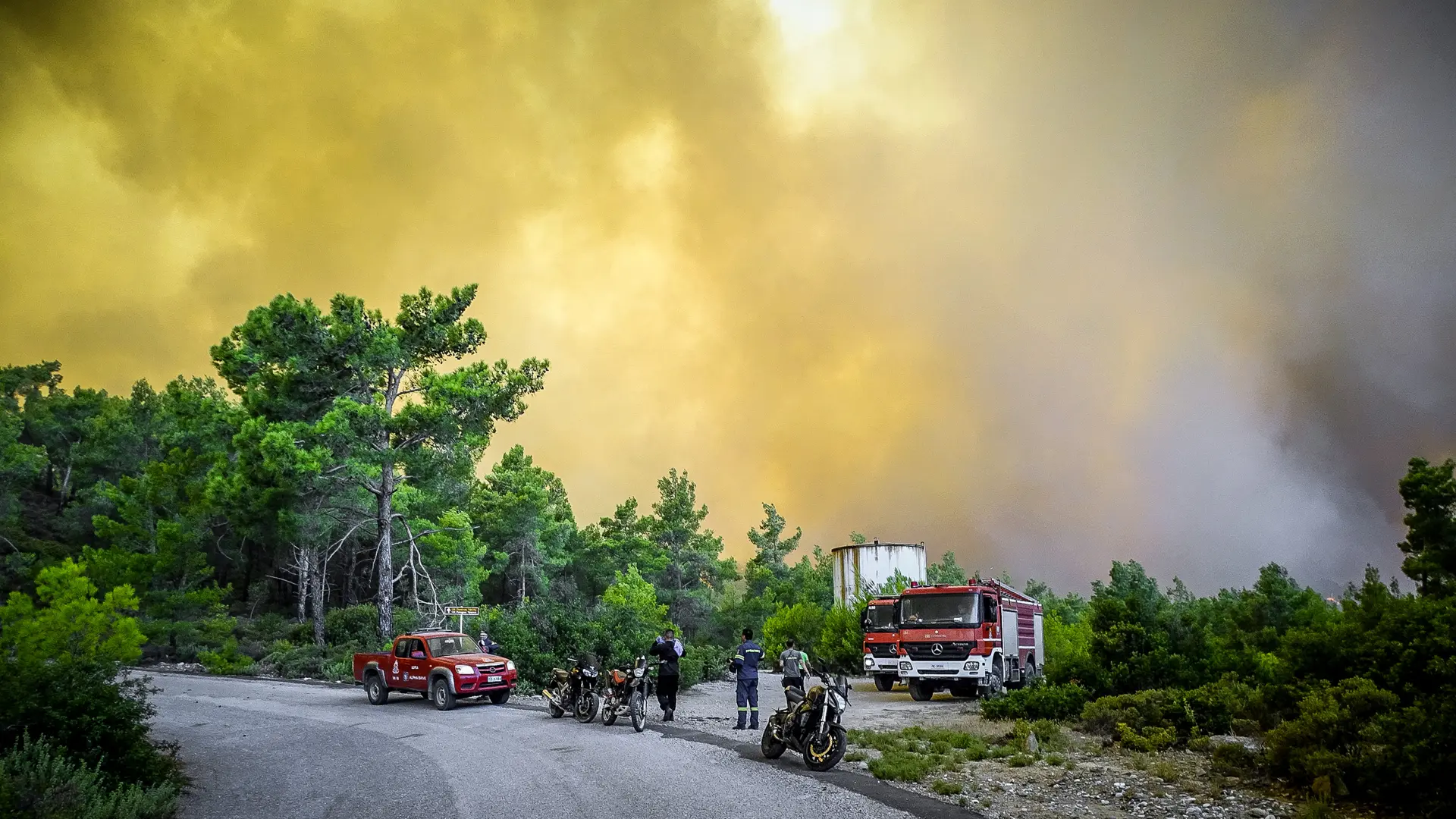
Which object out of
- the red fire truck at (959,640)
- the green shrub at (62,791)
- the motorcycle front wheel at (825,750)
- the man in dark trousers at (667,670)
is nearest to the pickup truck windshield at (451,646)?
the man in dark trousers at (667,670)

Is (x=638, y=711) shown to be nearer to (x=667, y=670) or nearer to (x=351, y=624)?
(x=667, y=670)

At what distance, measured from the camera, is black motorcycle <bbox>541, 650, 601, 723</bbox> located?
17547 mm

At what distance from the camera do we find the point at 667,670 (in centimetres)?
1777

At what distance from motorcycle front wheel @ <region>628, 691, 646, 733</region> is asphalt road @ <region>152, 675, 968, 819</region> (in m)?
0.23

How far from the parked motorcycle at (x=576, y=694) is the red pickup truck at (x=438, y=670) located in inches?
94.9

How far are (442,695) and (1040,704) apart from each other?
46.3 ft

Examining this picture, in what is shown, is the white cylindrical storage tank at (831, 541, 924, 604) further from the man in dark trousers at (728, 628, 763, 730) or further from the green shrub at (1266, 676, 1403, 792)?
the green shrub at (1266, 676, 1403, 792)

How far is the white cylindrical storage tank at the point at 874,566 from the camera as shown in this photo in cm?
3638

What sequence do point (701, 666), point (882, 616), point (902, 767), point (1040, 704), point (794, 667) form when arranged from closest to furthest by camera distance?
point (902, 767) < point (794, 667) < point (1040, 704) < point (882, 616) < point (701, 666)

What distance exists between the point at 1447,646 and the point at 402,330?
32794mm

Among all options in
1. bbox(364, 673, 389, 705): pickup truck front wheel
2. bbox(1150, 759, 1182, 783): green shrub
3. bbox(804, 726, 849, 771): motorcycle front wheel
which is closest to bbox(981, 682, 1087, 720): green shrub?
bbox(1150, 759, 1182, 783): green shrub

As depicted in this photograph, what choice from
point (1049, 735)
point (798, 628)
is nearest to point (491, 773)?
point (1049, 735)

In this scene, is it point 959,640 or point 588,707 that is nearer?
point 588,707

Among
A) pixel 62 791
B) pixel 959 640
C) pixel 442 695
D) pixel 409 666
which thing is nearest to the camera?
pixel 62 791
